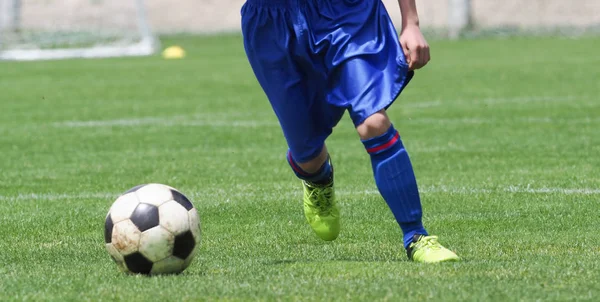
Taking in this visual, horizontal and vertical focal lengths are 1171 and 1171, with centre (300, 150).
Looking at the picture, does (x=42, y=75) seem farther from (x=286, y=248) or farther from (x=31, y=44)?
(x=286, y=248)

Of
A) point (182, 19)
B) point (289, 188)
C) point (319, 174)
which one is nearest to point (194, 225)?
point (319, 174)

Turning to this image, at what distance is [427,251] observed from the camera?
4.98 meters

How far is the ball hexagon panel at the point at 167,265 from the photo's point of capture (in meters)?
4.79

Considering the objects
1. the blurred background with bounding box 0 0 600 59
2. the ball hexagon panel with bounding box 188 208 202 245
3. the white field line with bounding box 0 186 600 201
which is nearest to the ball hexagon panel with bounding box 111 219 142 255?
the ball hexagon panel with bounding box 188 208 202 245

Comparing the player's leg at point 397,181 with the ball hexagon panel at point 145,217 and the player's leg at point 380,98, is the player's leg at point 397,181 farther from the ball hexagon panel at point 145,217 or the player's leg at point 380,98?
the ball hexagon panel at point 145,217

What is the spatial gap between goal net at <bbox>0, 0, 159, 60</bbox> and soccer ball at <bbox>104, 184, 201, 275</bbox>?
20532 millimetres

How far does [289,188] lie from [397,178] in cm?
282

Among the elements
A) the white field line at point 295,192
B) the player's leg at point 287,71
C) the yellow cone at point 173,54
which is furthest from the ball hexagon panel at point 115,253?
the yellow cone at point 173,54

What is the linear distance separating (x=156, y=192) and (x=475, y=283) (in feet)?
4.80

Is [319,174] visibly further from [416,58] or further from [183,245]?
[183,245]

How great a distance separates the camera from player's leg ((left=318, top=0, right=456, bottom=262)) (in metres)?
5.02

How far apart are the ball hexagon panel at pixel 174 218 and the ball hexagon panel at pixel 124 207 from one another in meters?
0.13

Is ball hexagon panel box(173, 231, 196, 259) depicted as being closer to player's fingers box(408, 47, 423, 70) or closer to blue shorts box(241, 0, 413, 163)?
blue shorts box(241, 0, 413, 163)

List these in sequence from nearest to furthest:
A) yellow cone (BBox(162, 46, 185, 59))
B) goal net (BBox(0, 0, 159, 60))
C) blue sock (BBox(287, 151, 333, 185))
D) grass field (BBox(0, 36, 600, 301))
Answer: grass field (BBox(0, 36, 600, 301)) → blue sock (BBox(287, 151, 333, 185)) → yellow cone (BBox(162, 46, 185, 59)) → goal net (BBox(0, 0, 159, 60))
